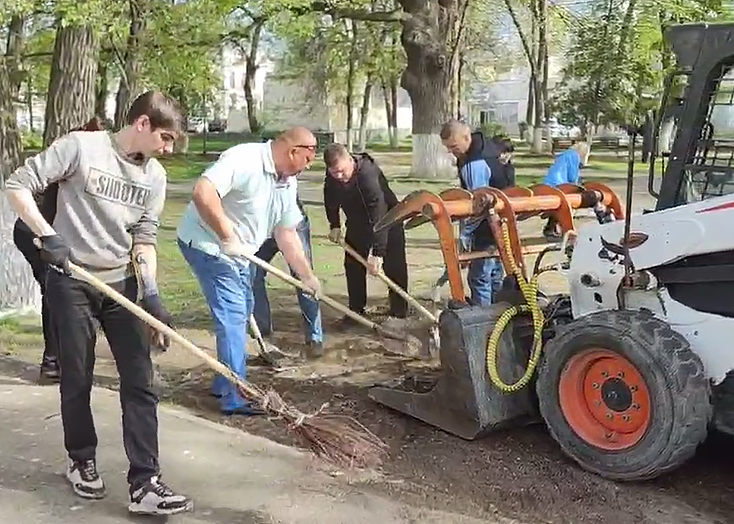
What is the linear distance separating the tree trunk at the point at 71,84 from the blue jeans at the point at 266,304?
2.32 m

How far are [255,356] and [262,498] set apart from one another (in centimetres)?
284

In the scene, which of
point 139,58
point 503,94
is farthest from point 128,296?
point 503,94

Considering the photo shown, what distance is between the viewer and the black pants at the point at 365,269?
8555 millimetres

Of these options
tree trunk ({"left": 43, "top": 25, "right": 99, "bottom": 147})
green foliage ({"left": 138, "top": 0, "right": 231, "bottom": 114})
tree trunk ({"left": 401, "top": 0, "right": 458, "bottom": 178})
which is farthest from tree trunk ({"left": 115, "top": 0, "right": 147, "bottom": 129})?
tree trunk ({"left": 401, "top": 0, "right": 458, "bottom": 178})

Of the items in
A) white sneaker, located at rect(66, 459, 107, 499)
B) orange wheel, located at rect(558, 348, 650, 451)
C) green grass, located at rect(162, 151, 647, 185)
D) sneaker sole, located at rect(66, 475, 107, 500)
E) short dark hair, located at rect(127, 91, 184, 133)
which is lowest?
green grass, located at rect(162, 151, 647, 185)

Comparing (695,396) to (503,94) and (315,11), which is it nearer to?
(315,11)

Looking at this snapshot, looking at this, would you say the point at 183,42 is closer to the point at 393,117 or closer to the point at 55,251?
the point at 55,251

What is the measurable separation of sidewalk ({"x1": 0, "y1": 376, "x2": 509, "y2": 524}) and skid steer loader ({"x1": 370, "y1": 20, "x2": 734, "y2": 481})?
2.97ft

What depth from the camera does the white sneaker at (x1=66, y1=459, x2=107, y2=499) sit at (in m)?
4.38

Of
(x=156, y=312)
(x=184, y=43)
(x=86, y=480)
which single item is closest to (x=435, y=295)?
(x=156, y=312)

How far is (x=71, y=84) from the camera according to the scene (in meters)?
9.16

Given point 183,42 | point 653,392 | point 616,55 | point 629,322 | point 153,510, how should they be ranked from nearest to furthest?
1. point 153,510
2. point 653,392
3. point 629,322
4. point 183,42
5. point 616,55

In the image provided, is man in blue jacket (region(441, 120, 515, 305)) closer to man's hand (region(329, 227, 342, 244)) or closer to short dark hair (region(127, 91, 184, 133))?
man's hand (region(329, 227, 342, 244))

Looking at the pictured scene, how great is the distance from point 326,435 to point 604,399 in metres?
1.36
